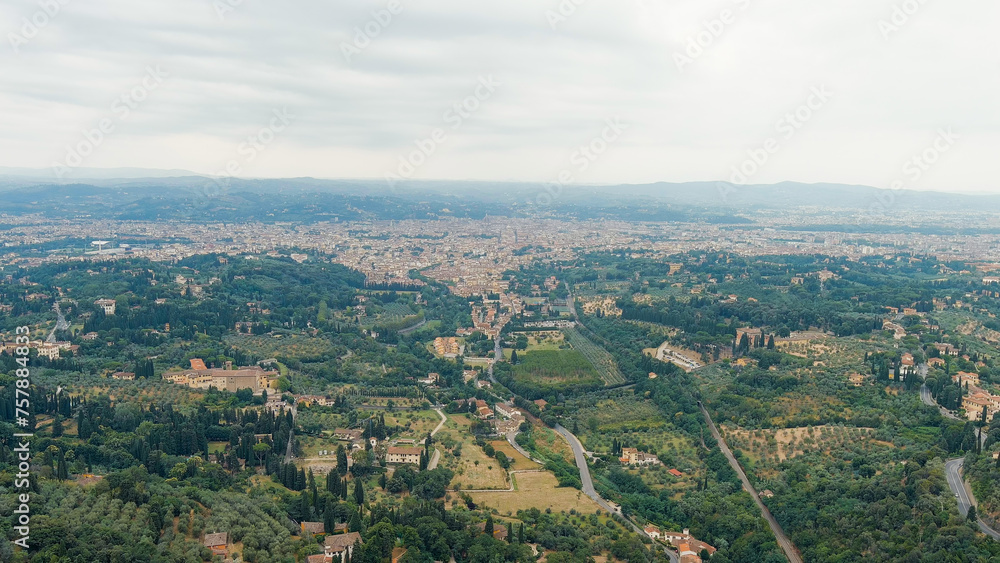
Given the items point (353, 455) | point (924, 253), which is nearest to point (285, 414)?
point (353, 455)

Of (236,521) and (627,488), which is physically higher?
(236,521)

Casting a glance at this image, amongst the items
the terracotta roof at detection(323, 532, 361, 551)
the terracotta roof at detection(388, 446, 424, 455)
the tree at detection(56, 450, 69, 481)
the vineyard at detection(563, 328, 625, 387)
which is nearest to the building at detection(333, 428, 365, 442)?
the terracotta roof at detection(388, 446, 424, 455)

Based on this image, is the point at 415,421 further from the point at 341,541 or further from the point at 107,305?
the point at 107,305

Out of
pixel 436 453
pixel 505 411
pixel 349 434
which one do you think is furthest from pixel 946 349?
pixel 349 434

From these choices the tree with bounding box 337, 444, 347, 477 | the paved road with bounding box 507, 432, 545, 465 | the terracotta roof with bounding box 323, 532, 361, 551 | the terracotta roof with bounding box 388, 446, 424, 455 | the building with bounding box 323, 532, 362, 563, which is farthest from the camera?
the paved road with bounding box 507, 432, 545, 465

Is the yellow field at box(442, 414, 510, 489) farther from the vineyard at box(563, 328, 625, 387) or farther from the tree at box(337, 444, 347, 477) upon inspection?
the vineyard at box(563, 328, 625, 387)

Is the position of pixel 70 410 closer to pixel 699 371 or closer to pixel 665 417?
pixel 665 417

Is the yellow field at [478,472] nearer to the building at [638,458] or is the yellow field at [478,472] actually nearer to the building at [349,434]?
the building at [349,434]

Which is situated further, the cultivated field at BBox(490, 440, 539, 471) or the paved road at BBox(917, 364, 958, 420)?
the paved road at BBox(917, 364, 958, 420)
